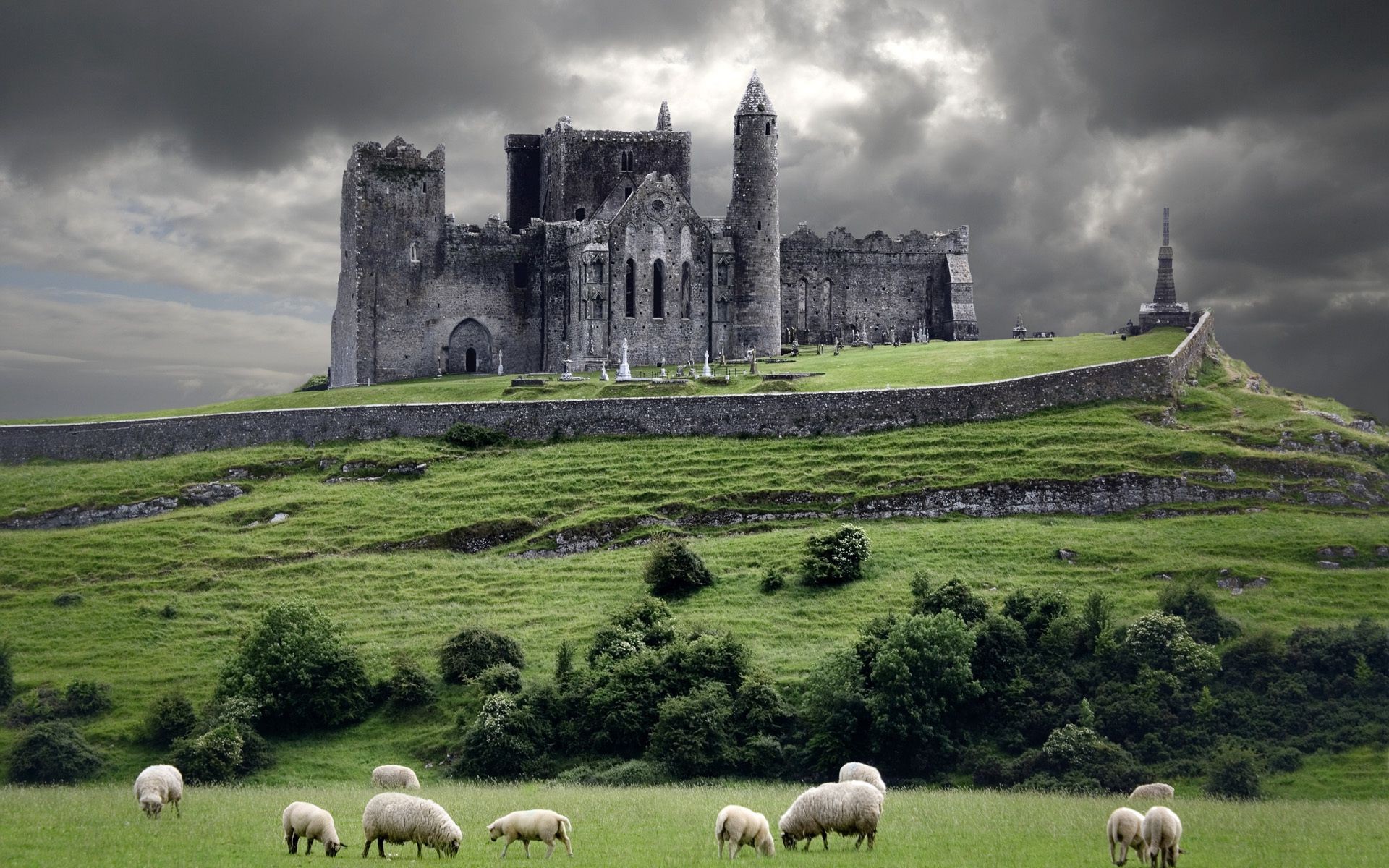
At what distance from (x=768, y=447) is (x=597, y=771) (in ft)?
98.6

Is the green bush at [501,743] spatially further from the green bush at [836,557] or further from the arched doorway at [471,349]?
the arched doorway at [471,349]

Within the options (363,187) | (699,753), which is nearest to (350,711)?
(699,753)

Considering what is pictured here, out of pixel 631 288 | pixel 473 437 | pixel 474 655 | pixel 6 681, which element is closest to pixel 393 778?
pixel 474 655

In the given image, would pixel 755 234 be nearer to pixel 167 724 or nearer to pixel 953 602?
pixel 953 602

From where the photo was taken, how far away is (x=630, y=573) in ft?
222

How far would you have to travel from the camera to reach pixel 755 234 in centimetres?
10131

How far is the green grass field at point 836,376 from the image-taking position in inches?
3376

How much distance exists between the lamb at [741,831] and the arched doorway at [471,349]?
2945 inches

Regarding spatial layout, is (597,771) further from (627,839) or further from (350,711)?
(627,839)

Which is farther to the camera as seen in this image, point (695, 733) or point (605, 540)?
point (605, 540)

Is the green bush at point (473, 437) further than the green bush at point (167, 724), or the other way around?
the green bush at point (473, 437)

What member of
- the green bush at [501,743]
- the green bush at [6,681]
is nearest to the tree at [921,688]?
the green bush at [501,743]

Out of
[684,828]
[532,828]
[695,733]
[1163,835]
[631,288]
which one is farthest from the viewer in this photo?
[631,288]

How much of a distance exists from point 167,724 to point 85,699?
4770 millimetres
